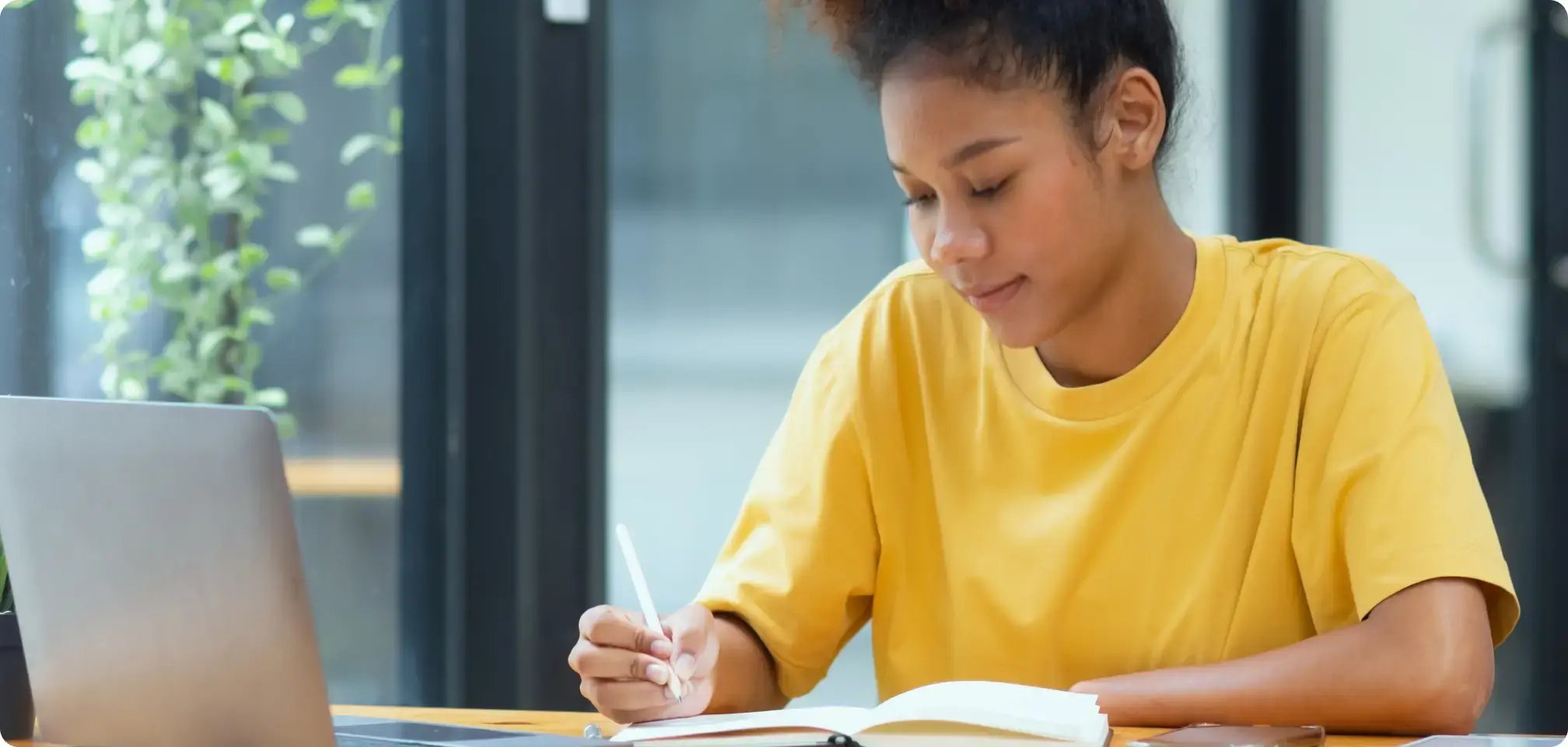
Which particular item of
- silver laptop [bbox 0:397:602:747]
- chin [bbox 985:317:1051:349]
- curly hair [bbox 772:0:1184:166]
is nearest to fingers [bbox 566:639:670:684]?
silver laptop [bbox 0:397:602:747]

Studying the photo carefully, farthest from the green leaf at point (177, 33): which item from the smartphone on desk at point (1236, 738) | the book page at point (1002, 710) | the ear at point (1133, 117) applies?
the smartphone on desk at point (1236, 738)

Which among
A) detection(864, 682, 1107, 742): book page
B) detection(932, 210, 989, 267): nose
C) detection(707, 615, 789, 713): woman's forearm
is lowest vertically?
detection(707, 615, 789, 713): woman's forearm

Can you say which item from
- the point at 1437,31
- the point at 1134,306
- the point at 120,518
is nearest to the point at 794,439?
the point at 1134,306

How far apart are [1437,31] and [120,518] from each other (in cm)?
215

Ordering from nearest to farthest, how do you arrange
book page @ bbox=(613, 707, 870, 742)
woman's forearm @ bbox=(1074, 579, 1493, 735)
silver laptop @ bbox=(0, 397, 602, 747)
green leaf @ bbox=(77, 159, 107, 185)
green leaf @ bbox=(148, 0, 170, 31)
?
silver laptop @ bbox=(0, 397, 602, 747) → book page @ bbox=(613, 707, 870, 742) → woman's forearm @ bbox=(1074, 579, 1493, 735) → green leaf @ bbox=(77, 159, 107, 185) → green leaf @ bbox=(148, 0, 170, 31)

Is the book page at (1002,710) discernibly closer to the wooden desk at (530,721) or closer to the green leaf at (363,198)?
the wooden desk at (530,721)

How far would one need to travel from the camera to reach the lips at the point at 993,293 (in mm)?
1210

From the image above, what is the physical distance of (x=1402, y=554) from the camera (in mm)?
1100

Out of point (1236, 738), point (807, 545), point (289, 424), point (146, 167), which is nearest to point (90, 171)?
point (146, 167)

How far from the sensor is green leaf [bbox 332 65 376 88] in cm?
215

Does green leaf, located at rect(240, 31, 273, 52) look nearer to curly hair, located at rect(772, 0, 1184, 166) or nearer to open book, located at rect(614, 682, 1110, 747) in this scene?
curly hair, located at rect(772, 0, 1184, 166)

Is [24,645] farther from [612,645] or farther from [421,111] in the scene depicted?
[421,111]

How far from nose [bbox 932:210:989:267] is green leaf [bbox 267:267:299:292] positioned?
126 centimetres

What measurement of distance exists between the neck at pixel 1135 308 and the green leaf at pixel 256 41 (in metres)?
1.33
